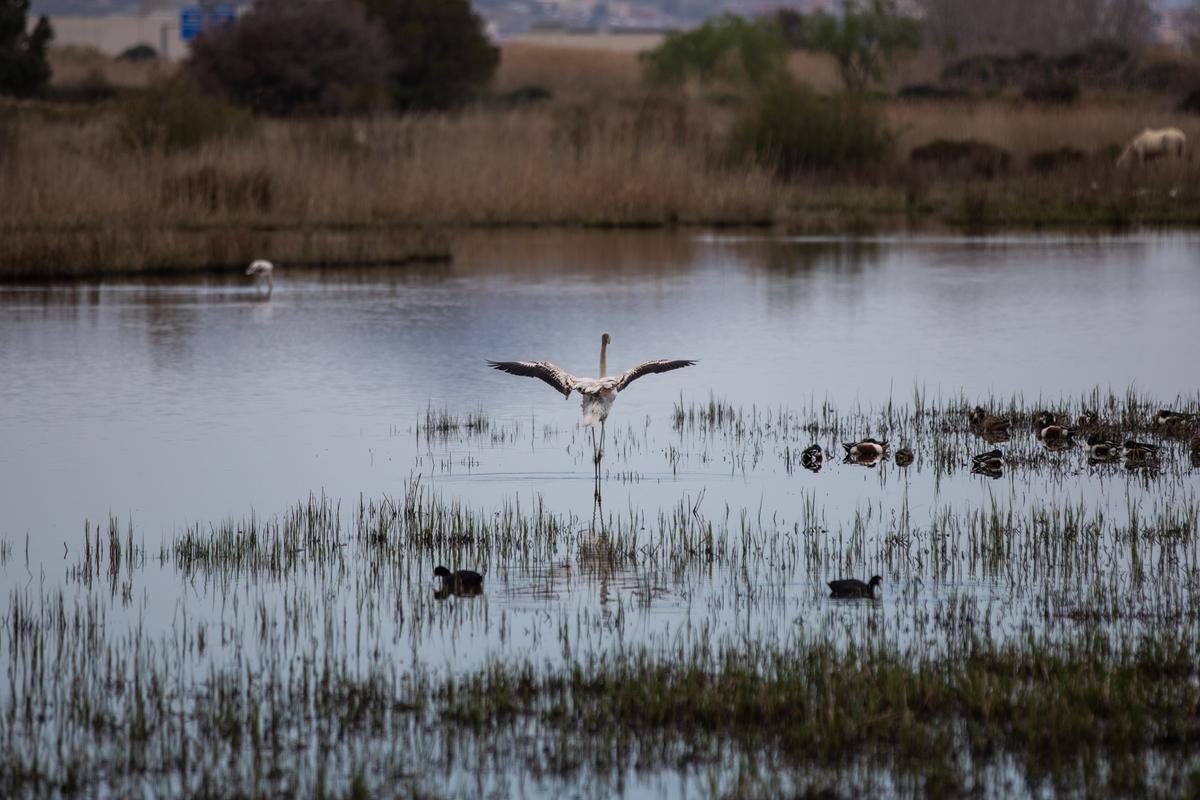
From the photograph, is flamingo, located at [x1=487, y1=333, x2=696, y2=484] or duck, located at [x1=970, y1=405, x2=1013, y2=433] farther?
duck, located at [x1=970, y1=405, x2=1013, y2=433]

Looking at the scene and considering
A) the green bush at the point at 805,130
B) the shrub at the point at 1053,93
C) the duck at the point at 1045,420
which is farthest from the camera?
the shrub at the point at 1053,93

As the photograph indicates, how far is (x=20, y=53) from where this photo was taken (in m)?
51.2

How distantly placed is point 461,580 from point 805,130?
28.9 metres

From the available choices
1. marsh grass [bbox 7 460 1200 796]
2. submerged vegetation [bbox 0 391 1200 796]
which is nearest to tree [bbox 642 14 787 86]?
submerged vegetation [bbox 0 391 1200 796]

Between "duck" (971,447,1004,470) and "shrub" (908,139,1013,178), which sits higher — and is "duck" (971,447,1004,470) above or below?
below

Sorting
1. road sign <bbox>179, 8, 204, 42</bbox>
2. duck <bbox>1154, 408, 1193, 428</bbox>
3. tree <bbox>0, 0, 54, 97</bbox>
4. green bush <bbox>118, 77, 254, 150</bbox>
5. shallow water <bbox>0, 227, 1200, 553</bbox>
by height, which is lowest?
shallow water <bbox>0, 227, 1200, 553</bbox>

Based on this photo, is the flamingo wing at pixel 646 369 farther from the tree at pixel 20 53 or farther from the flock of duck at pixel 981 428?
the tree at pixel 20 53

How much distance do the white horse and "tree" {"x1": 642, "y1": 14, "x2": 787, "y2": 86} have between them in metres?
35.5

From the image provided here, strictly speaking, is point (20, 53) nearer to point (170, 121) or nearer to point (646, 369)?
point (170, 121)

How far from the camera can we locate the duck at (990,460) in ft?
36.0

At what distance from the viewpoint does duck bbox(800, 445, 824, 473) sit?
11.4 m

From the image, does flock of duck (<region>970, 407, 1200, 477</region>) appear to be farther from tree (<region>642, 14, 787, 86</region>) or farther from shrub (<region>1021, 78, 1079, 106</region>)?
tree (<region>642, 14, 787, 86</region>)

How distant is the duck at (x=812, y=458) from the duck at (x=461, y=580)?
3640 millimetres

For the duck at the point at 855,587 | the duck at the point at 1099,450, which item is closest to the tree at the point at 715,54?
the duck at the point at 1099,450
